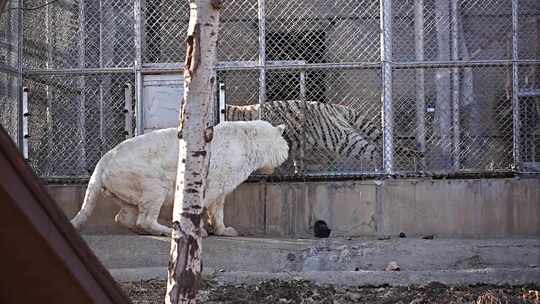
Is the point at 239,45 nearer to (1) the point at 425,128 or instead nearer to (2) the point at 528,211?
(1) the point at 425,128

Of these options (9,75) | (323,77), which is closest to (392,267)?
(323,77)

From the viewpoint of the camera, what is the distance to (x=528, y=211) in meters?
9.19

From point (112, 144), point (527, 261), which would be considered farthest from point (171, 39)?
point (527, 261)

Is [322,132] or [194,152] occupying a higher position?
[322,132]

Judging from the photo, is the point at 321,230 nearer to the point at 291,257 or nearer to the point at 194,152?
the point at 291,257

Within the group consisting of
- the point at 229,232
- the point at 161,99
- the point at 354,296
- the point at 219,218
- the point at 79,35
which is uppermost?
the point at 79,35

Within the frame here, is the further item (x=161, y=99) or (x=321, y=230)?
(x=161, y=99)

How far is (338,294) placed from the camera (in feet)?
21.7

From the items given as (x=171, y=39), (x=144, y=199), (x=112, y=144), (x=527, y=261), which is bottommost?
(x=527, y=261)

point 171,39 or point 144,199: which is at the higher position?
point 171,39

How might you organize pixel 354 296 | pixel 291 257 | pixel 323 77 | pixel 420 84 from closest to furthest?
pixel 354 296
pixel 291 257
pixel 420 84
pixel 323 77

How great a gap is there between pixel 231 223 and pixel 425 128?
2.86 meters

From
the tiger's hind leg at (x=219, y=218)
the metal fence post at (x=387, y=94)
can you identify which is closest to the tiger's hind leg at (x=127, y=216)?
the tiger's hind leg at (x=219, y=218)

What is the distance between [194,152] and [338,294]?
298cm
